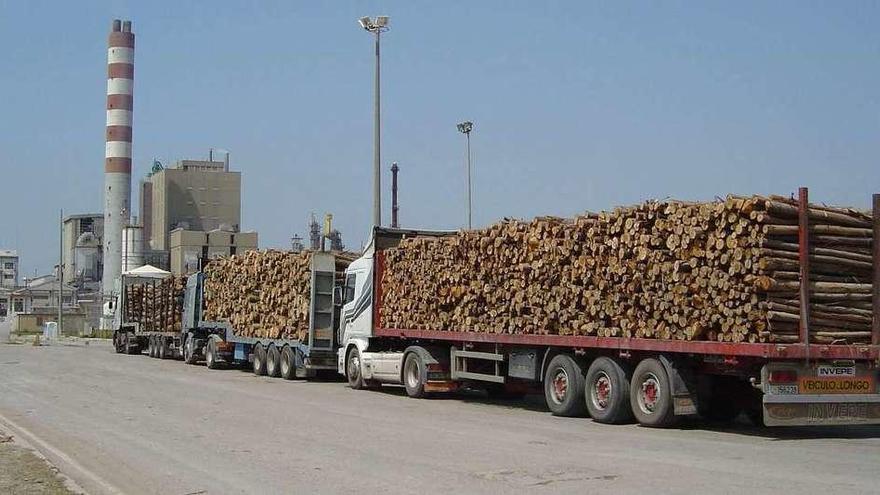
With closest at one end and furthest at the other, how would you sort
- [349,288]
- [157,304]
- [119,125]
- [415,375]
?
1. [415,375]
2. [349,288]
3. [157,304]
4. [119,125]

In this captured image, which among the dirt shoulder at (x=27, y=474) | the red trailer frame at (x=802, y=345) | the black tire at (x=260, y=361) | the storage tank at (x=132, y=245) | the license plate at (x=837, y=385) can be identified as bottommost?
the dirt shoulder at (x=27, y=474)

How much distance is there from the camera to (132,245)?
88.6m

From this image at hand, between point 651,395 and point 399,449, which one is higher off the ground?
point 651,395

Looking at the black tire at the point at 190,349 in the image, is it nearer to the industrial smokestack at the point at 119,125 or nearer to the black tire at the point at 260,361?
the black tire at the point at 260,361

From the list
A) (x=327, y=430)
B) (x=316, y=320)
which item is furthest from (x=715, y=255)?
(x=316, y=320)

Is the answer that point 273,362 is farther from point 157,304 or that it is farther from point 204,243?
point 204,243

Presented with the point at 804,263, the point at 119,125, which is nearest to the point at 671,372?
the point at 804,263

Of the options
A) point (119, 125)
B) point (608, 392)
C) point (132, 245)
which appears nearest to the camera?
point (608, 392)

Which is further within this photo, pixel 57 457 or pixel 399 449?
pixel 399 449

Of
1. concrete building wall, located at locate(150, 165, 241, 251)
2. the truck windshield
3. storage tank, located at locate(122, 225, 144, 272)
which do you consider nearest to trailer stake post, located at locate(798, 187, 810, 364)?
the truck windshield

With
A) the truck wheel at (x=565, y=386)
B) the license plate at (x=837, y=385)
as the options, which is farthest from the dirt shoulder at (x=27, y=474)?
the license plate at (x=837, y=385)

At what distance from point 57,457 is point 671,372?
824 centimetres

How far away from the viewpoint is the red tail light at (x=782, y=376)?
1362 centimetres

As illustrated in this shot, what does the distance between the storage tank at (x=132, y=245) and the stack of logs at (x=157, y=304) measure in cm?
4465
